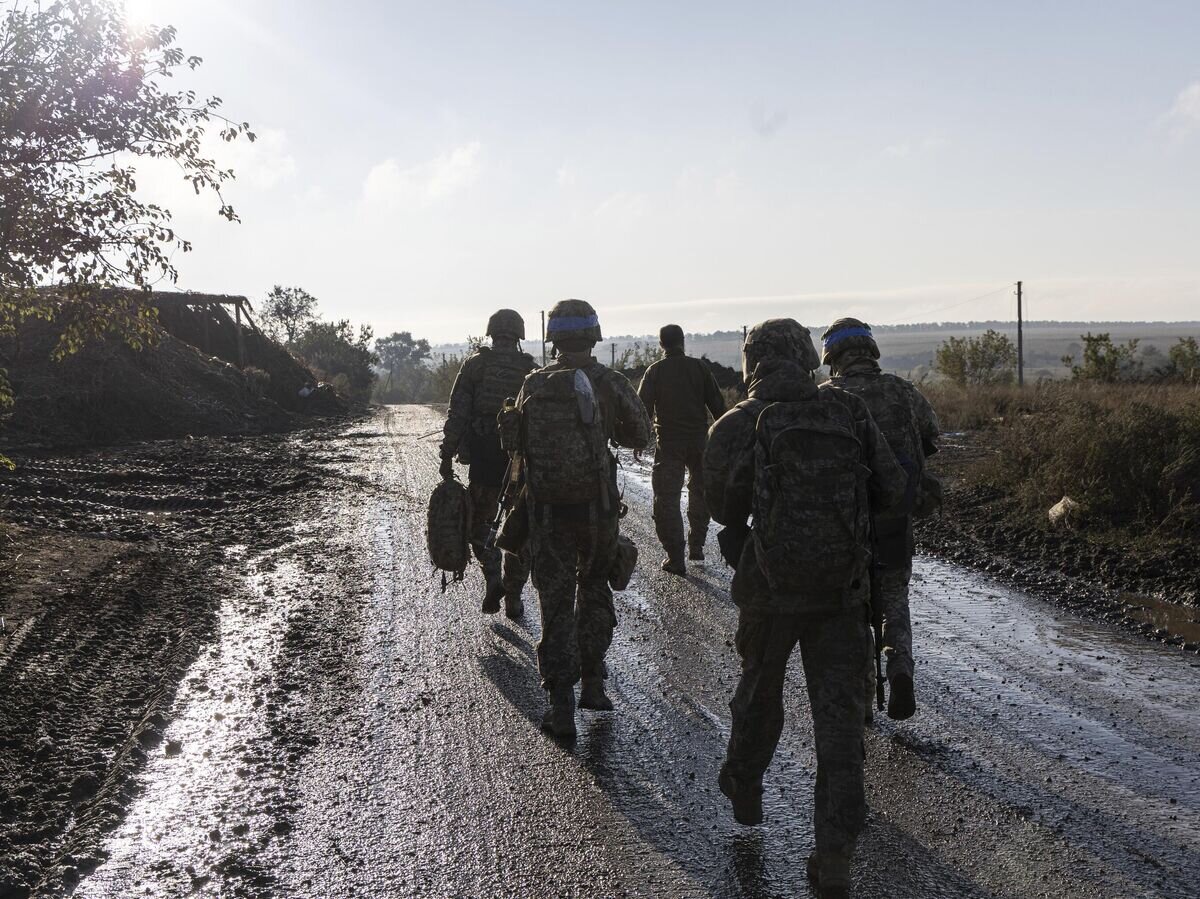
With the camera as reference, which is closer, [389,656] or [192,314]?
[389,656]

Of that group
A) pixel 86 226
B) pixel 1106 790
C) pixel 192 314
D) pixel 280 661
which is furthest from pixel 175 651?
pixel 192 314

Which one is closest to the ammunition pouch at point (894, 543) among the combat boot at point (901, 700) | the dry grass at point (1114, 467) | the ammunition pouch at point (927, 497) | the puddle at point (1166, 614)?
the ammunition pouch at point (927, 497)

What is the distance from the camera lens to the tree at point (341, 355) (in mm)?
58094

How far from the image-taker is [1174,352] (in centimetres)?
3609

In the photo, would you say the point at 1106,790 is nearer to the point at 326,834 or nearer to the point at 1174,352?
the point at 326,834

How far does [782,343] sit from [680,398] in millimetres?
5461

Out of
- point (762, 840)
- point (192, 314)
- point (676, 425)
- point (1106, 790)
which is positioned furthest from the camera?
point (192, 314)

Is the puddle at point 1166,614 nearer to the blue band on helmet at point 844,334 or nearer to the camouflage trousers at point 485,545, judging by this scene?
the blue band on helmet at point 844,334

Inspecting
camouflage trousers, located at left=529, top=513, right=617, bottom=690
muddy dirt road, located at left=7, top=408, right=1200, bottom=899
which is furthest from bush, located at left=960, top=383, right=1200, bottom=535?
camouflage trousers, located at left=529, top=513, right=617, bottom=690

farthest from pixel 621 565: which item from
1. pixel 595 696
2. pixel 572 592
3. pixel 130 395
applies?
pixel 130 395

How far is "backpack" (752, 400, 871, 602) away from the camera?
374 cm

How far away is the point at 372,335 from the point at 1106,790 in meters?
65.4

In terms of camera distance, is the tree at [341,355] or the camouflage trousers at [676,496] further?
the tree at [341,355]

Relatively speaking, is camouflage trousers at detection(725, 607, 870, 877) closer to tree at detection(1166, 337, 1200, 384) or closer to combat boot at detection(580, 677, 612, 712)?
combat boot at detection(580, 677, 612, 712)
